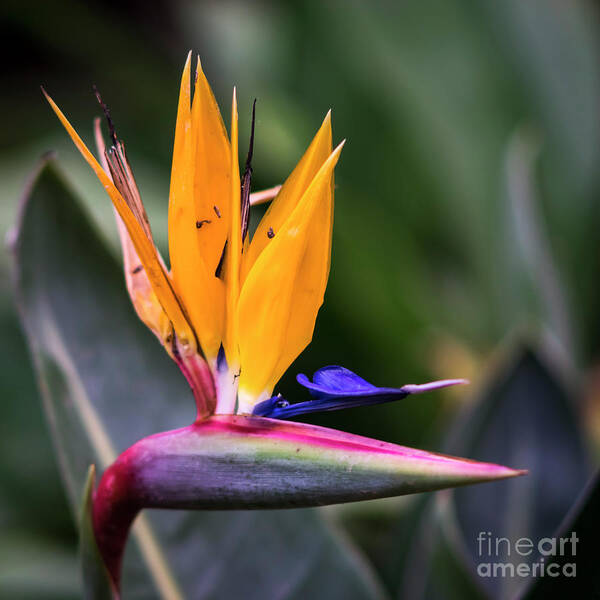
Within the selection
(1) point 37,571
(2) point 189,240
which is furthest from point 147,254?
(1) point 37,571

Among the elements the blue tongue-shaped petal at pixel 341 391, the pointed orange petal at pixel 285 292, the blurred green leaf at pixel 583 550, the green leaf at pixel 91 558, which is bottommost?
the blurred green leaf at pixel 583 550

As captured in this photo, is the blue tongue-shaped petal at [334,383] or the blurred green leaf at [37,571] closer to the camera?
the blue tongue-shaped petal at [334,383]

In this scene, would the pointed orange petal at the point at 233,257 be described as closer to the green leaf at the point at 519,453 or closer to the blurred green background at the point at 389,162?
the green leaf at the point at 519,453

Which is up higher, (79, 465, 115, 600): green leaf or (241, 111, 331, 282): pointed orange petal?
(241, 111, 331, 282): pointed orange petal

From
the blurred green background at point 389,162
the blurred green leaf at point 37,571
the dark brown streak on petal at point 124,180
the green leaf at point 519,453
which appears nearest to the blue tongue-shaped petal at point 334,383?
the dark brown streak on petal at point 124,180

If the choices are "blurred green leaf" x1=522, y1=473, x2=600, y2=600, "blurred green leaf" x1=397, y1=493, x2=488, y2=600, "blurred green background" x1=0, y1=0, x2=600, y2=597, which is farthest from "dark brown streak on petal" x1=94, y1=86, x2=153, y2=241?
"blurred green background" x1=0, y1=0, x2=600, y2=597

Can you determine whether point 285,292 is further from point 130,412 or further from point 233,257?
point 130,412

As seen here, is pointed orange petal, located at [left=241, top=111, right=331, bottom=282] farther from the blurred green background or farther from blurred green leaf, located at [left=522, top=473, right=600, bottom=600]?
the blurred green background
